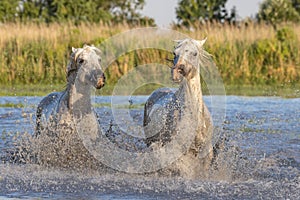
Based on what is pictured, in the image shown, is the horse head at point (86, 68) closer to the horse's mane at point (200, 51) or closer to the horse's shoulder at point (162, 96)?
the horse's shoulder at point (162, 96)

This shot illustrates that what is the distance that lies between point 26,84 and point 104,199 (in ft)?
35.3

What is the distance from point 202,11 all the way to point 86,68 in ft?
83.7

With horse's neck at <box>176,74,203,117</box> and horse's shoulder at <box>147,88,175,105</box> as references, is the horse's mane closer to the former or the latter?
horse's neck at <box>176,74,203,117</box>

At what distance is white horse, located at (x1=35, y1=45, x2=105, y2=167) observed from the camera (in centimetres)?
723

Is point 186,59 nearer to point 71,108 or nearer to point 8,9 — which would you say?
point 71,108

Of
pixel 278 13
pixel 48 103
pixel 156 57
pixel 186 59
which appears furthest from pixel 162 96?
pixel 278 13

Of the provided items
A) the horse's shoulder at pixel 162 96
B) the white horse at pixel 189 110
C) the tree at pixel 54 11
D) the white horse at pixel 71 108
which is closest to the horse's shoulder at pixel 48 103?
the white horse at pixel 71 108

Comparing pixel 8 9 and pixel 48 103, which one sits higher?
pixel 8 9

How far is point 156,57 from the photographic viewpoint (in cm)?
1678

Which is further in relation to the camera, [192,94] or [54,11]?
[54,11]

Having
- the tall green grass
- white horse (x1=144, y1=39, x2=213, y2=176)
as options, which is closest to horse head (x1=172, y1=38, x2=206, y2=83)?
white horse (x1=144, y1=39, x2=213, y2=176)

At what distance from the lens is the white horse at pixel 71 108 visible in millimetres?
7234

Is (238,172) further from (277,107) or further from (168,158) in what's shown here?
(277,107)

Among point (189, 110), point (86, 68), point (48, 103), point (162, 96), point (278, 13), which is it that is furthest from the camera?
point (278, 13)
